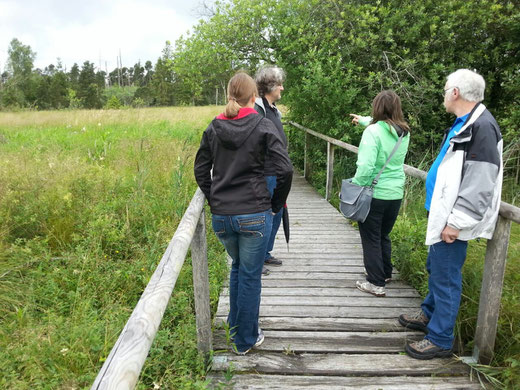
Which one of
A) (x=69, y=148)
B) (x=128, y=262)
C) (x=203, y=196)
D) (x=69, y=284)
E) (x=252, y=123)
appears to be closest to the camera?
(x=252, y=123)

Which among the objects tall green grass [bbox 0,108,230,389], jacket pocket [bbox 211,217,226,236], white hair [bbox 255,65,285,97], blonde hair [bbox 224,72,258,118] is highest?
white hair [bbox 255,65,285,97]

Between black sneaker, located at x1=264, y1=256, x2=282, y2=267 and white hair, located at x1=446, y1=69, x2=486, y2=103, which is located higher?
white hair, located at x1=446, y1=69, x2=486, y2=103

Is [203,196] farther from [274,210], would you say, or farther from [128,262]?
[128,262]

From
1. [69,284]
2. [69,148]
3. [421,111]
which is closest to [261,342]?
[69,284]

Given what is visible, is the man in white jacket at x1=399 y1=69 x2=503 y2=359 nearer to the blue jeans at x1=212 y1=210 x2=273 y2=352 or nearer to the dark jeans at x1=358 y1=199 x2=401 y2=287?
the dark jeans at x1=358 y1=199 x2=401 y2=287

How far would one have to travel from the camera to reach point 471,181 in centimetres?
213

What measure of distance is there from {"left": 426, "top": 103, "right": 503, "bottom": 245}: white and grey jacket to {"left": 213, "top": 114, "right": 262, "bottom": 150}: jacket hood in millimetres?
1156

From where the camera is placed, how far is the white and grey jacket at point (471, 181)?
6.91 feet

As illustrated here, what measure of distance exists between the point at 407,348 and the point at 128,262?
2748 millimetres

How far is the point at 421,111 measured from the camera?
7.42 m

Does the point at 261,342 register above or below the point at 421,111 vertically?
below

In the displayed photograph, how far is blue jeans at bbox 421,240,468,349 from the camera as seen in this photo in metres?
2.40

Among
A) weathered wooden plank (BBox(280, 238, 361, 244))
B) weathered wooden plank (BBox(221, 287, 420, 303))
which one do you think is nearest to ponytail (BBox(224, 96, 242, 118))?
weathered wooden plank (BBox(221, 287, 420, 303))

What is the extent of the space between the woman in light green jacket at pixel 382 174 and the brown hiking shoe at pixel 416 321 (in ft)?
1.53
